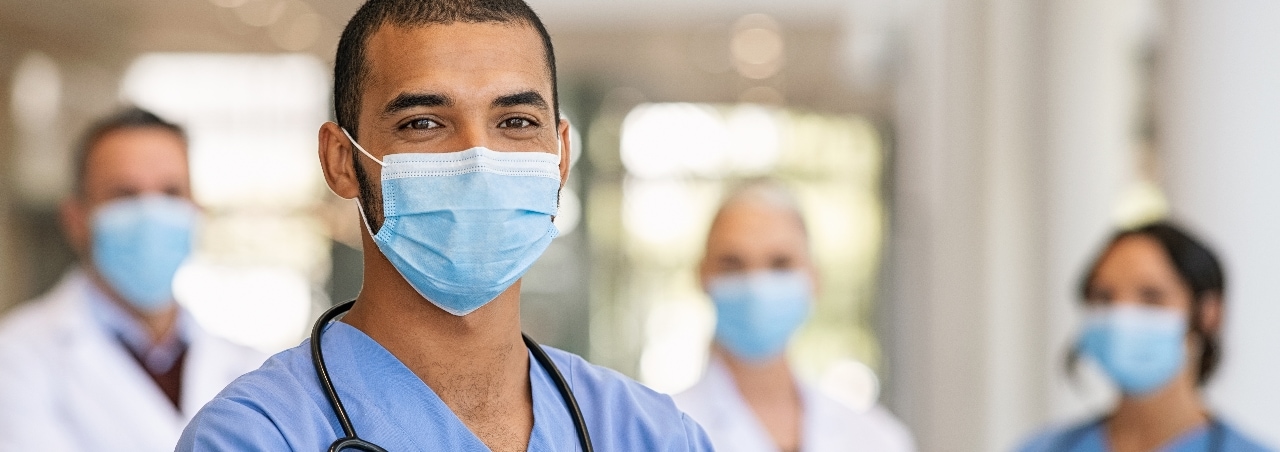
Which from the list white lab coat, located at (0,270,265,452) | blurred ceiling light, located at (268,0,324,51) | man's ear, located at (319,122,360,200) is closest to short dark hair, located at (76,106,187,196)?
white lab coat, located at (0,270,265,452)

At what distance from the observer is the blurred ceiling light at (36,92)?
21.1 feet

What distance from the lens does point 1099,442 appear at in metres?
3.48

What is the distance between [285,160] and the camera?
21.7 feet

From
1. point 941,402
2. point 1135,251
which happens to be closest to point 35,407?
point 1135,251

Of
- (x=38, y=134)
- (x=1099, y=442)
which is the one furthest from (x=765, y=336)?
(x=38, y=134)

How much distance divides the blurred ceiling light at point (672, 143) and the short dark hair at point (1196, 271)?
323 centimetres

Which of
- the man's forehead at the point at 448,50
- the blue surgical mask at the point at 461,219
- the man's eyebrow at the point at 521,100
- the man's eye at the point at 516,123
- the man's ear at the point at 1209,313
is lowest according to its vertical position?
the man's ear at the point at 1209,313

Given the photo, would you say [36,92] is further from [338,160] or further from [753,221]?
[338,160]

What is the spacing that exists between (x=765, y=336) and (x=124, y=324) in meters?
1.57

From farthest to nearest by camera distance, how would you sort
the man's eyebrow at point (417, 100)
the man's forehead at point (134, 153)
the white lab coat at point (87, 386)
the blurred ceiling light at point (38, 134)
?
the blurred ceiling light at point (38, 134) → the man's forehead at point (134, 153) → the white lab coat at point (87, 386) → the man's eyebrow at point (417, 100)

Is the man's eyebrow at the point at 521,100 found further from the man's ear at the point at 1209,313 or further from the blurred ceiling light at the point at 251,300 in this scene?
the blurred ceiling light at the point at 251,300

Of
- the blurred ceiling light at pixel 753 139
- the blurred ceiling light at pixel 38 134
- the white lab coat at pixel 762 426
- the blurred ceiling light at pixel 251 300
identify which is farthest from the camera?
the blurred ceiling light at pixel 753 139

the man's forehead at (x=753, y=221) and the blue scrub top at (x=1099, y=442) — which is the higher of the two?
the man's forehead at (x=753, y=221)

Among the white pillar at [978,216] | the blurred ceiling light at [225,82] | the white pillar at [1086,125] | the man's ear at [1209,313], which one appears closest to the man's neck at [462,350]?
the man's ear at [1209,313]
